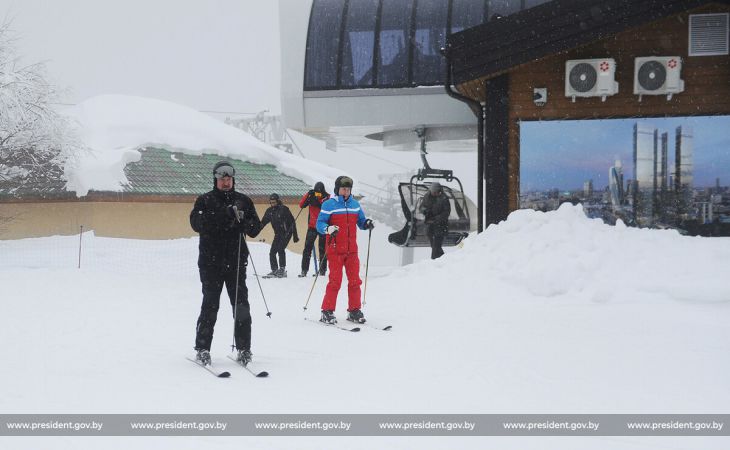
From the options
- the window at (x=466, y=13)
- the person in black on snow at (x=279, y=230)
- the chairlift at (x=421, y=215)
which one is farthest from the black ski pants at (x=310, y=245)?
the window at (x=466, y=13)

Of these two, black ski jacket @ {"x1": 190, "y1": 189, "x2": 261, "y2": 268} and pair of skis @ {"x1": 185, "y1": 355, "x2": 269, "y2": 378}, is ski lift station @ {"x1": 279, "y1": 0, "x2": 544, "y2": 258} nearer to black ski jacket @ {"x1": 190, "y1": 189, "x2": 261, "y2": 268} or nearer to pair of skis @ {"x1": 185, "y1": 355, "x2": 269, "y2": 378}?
black ski jacket @ {"x1": 190, "y1": 189, "x2": 261, "y2": 268}

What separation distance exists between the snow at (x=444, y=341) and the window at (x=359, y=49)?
237 inches

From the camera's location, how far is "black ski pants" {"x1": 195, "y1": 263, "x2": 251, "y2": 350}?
7484 millimetres

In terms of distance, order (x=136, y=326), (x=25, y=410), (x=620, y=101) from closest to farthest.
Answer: (x=25, y=410) → (x=136, y=326) → (x=620, y=101)

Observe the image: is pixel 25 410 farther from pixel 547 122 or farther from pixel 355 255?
pixel 547 122

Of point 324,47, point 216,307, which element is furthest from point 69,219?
point 216,307

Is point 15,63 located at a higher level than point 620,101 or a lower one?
higher

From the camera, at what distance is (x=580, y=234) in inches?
492

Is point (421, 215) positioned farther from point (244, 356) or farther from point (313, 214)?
point (244, 356)

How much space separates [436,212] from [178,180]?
56.6 ft

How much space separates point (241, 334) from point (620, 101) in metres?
8.85

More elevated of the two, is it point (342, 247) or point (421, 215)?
point (342, 247)

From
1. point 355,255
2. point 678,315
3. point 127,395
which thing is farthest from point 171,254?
point 127,395

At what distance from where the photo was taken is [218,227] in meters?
7.48
